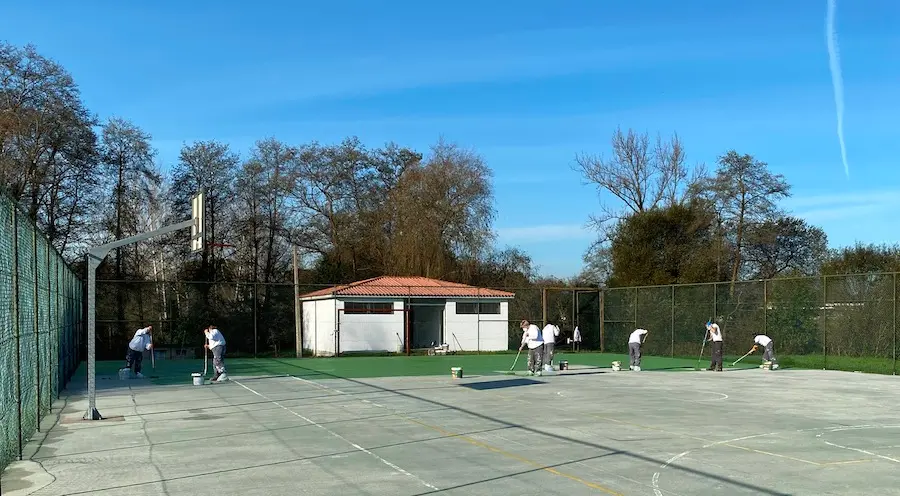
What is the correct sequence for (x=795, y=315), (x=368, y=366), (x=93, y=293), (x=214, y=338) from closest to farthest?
(x=93, y=293) < (x=214, y=338) < (x=368, y=366) < (x=795, y=315)

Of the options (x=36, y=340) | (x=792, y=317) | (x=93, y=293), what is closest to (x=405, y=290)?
(x=792, y=317)

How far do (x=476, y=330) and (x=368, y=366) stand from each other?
12.2 metres

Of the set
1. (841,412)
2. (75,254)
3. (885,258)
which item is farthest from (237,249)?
(841,412)

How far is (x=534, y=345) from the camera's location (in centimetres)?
2316

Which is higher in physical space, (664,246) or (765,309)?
(664,246)

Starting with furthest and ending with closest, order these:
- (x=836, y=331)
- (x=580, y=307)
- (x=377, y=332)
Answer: (x=580, y=307)
(x=377, y=332)
(x=836, y=331)

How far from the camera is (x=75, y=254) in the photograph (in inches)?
1533

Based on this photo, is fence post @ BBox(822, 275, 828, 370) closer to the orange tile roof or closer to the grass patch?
the grass patch

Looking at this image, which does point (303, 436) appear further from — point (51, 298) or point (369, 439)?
point (51, 298)

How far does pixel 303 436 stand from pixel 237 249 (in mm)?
37565

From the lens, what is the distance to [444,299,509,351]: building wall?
39.2 meters

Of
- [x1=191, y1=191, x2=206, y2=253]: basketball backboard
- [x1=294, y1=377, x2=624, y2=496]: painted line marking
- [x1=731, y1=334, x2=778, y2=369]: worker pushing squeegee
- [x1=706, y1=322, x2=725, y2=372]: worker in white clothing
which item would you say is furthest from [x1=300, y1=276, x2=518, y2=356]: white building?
[x1=294, y1=377, x2=624, y2=496]: painted line marking

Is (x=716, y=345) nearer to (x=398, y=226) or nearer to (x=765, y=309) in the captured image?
(x=765, y=309)

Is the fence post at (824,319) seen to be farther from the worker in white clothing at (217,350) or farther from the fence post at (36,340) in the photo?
the fence post at (36,340)
